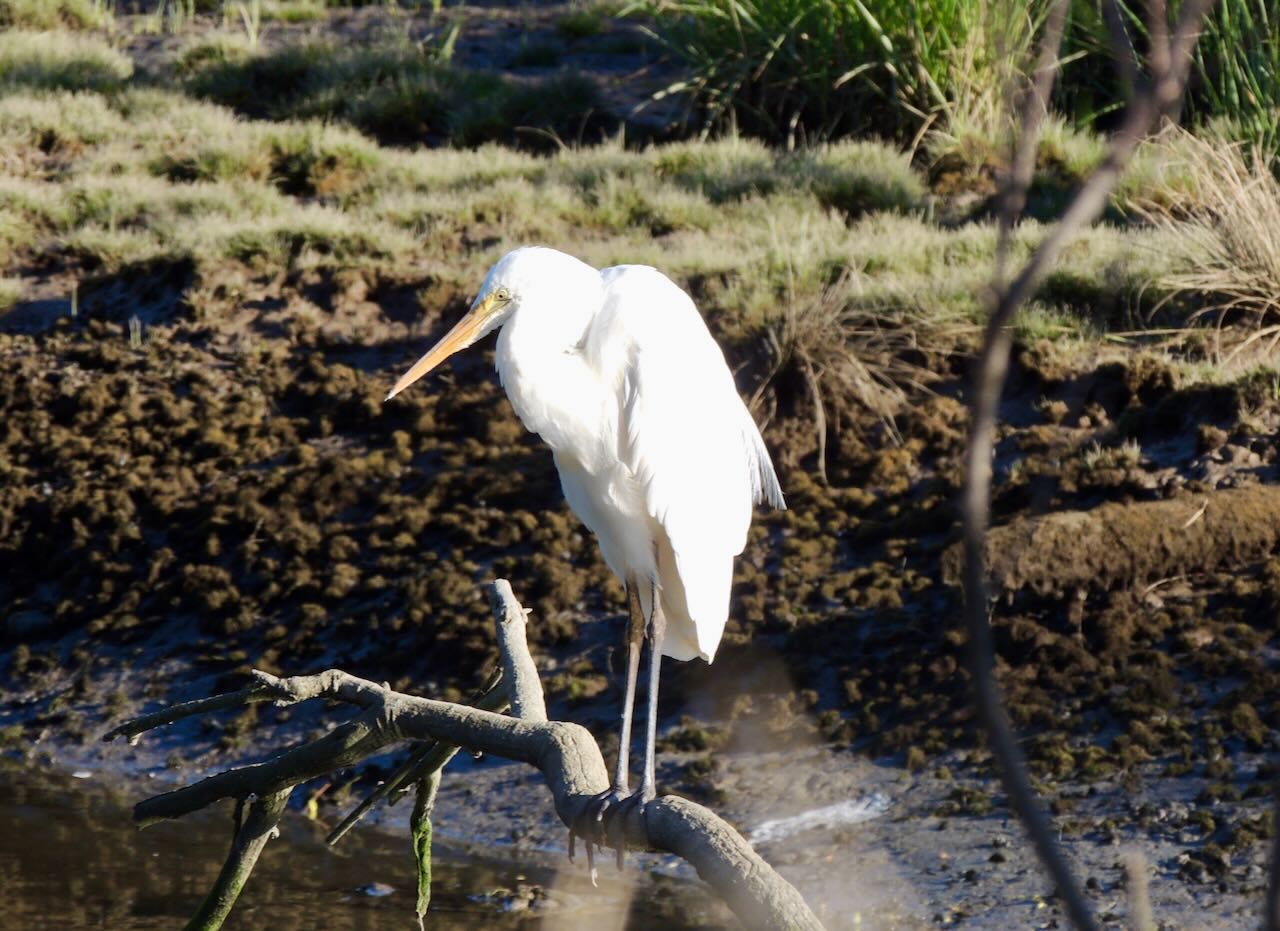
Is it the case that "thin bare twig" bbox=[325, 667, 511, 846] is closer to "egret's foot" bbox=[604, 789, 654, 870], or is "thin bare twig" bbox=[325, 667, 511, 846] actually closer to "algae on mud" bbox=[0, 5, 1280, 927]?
"egret's foot" bbox=[604, 789, 654, 870]

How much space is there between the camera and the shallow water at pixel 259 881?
4.48 m

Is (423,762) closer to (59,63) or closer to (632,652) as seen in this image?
(632,652)

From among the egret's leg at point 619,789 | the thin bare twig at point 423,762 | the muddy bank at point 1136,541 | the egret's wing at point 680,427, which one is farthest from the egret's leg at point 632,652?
the muddy bank at point 1136,541

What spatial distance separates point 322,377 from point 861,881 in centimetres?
353

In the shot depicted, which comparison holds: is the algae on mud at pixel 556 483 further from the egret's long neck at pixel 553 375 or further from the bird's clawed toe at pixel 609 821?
the bird's clawed toe at pixel 609 821

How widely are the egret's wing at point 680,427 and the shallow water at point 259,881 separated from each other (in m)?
1.09

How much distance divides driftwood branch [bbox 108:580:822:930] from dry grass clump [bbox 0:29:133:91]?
896 centimetres

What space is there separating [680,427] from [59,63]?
8.75m

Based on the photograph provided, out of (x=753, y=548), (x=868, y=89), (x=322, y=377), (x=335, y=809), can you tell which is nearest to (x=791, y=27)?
(x=868, y=89)

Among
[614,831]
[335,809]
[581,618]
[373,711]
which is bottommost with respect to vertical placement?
[335,809]

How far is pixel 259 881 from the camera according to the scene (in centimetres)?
473

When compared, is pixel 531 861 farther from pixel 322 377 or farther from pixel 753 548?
pixel 322 377

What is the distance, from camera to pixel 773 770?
497 centimetres

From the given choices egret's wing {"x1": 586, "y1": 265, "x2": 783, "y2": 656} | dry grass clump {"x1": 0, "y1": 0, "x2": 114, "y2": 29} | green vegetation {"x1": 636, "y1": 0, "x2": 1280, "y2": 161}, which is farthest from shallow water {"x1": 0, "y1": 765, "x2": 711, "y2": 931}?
dry grass clump {"x1": 0, "y1": 0, "x2": 114, "y2": 29}
